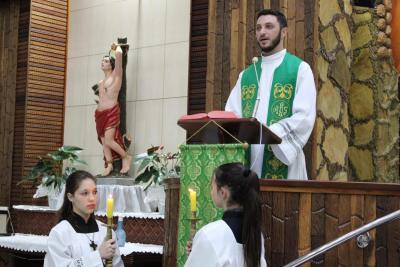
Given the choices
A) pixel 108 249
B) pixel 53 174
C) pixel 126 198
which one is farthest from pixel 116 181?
pixel 108 249

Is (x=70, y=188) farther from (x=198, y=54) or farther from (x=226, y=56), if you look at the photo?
(x=198, y=54)

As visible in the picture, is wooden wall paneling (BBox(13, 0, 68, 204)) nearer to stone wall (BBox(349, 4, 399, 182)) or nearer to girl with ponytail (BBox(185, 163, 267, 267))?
stone wall (BBox(349, 4, 399, 182))

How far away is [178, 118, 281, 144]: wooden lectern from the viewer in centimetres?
431

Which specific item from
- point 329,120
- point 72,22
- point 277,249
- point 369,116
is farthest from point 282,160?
point 72,22

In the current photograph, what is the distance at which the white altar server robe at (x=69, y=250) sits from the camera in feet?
12.6

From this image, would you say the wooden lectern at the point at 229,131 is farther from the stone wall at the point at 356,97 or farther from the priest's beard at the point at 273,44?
the stone wall at the point at 356,97

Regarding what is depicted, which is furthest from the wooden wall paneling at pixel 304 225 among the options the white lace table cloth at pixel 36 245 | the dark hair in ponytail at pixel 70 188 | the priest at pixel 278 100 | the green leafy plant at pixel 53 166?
the green leafy plant at pixel 53 166

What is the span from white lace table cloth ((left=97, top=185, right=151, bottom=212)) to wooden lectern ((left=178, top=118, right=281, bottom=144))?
3.74 meters

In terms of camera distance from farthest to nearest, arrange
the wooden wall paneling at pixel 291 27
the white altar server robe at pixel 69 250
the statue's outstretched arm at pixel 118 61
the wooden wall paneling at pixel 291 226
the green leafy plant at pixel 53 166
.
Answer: the statue's outstretched arm at pixel 118 61
the green leafy plant at pixel 53 166
the wooden wall paneling at pixel 291 27
the wooden wall paneling at pixel 291 226
the white altar server robe at pixel 69 250

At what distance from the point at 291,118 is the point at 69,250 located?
1.79 m

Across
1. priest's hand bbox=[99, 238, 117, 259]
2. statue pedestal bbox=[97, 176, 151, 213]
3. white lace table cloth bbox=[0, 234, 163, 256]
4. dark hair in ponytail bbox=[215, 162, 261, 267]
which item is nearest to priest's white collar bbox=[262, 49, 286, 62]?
dark hair in ponytail bbox=[215, 162, 261, 267]

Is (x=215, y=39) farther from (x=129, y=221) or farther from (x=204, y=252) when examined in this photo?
(x=204, y=252)

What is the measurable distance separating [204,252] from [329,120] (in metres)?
4.25

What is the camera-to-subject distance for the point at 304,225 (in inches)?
170
